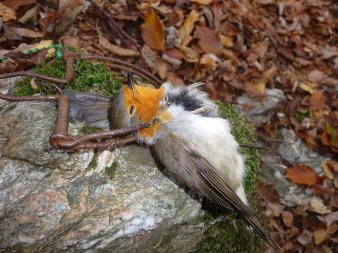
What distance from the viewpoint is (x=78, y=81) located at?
2697 mm

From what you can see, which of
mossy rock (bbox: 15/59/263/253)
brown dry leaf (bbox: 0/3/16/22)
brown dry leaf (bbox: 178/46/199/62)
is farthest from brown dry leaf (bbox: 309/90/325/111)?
brown dry leaf (bbox: 0/3/16/22)

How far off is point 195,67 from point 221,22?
82cm

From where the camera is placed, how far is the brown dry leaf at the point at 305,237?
4.07m

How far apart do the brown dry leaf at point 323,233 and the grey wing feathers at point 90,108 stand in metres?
2.75

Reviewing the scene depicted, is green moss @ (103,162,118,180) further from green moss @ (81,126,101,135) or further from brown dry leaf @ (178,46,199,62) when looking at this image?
brown dry leaf @ (178,46,199,62)

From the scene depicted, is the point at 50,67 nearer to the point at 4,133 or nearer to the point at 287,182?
the point at 4,133

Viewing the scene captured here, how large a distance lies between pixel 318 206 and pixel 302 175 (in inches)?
A: 14.8

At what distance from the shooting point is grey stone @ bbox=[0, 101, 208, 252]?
206 centimetres

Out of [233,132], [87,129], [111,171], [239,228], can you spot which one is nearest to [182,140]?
[111,171]

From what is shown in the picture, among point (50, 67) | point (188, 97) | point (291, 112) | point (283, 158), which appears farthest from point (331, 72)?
point (50, 67)

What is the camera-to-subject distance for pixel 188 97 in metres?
2.49

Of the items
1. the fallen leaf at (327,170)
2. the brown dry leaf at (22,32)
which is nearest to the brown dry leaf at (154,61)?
the brown dry leaf at (22,32)

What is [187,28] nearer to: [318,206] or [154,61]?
[154,61]

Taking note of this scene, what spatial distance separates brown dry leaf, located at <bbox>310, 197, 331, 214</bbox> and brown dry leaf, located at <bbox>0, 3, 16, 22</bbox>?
11.3 feet
